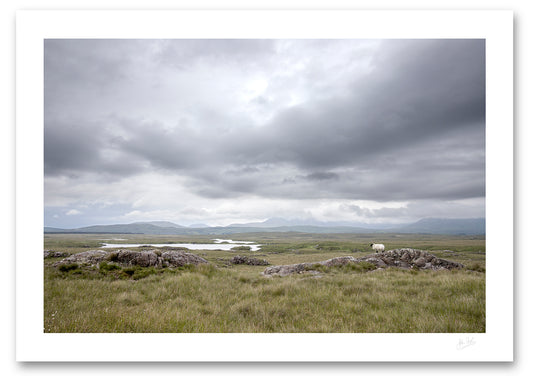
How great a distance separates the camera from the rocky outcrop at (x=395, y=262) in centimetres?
1130

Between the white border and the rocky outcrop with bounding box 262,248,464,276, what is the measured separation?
21.6 ft

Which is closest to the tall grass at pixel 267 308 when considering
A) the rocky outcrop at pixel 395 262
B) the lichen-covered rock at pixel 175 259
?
the lichen-covered rock at pixel 175 259

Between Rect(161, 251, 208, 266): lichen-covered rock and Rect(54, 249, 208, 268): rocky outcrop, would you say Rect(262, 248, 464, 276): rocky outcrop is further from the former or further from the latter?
Rect(54, 249, 208, 268): rocky outcrop

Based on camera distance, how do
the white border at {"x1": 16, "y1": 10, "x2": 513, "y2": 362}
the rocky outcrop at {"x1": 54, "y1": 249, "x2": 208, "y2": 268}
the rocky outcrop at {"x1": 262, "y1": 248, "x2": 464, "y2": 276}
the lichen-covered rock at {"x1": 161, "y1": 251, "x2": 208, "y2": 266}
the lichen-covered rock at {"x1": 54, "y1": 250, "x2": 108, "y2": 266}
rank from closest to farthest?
1. the white border at {"x1": 16, "y1": 10, "x2": 513, "y2": 362}
2. the lichen-covered rock at {"x1": 54, "y1": 250, "x2": 108, "y2": 266}
3. the rocky outcrop at {"x1": 54, "y1": 249, "x2": 208, "y2": 268}
4. the lichen-covered rock at {"x1": 161, "y1": 251, "x2": 208, "y2": 266}
5. the rocky outcrop at {"x1": 262, "y1": 248, "x2": 464, "y2": 276}

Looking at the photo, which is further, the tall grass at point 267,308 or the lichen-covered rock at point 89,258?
the lichen-covered rock at point 89,258

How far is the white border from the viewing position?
4066mm

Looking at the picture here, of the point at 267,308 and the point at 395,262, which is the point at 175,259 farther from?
the point at 395,262

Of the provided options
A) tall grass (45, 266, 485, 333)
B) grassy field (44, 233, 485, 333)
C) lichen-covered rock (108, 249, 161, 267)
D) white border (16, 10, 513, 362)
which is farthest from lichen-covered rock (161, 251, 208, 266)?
white border (16, 10, 513, 362)
